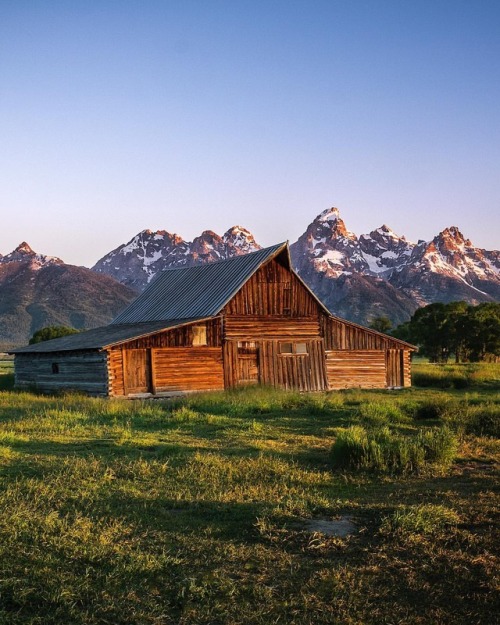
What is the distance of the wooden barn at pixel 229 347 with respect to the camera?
101 feet

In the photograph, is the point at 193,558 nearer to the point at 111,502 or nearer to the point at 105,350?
the point at 111,502

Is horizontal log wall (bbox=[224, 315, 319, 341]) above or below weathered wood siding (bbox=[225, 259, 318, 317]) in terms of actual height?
below

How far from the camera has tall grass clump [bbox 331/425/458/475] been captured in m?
11.8

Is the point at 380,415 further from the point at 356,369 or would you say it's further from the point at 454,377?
the point at 454,377

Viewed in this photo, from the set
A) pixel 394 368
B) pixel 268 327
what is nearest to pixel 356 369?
pixel 394 368

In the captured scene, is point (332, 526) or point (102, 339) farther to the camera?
point (102, 339)

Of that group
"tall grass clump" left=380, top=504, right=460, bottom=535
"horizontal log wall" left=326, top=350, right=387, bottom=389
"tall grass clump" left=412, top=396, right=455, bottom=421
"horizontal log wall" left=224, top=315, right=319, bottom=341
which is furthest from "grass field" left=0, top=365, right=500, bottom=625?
"horizontal log wall" left=326, top=350, right=387, bottom=389

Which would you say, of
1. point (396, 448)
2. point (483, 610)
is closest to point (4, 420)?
point (396, 448)

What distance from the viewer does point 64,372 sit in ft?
111

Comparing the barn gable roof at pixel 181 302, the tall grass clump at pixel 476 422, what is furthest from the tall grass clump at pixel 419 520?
the barn gable roof at pixel 181 302

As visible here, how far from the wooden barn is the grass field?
14.6m

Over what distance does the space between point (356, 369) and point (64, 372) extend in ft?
51.4

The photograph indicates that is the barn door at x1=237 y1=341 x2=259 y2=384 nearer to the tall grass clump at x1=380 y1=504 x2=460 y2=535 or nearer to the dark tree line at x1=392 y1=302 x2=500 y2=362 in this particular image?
the tall grass clump at x1=380 y1=504 x2=460 y2=535

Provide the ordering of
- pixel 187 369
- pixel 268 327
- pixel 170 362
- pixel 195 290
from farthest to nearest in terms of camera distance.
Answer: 1. pixel 195 290
2. pixel 268 327
3. pixel 187 369
4. pixel 170 362
